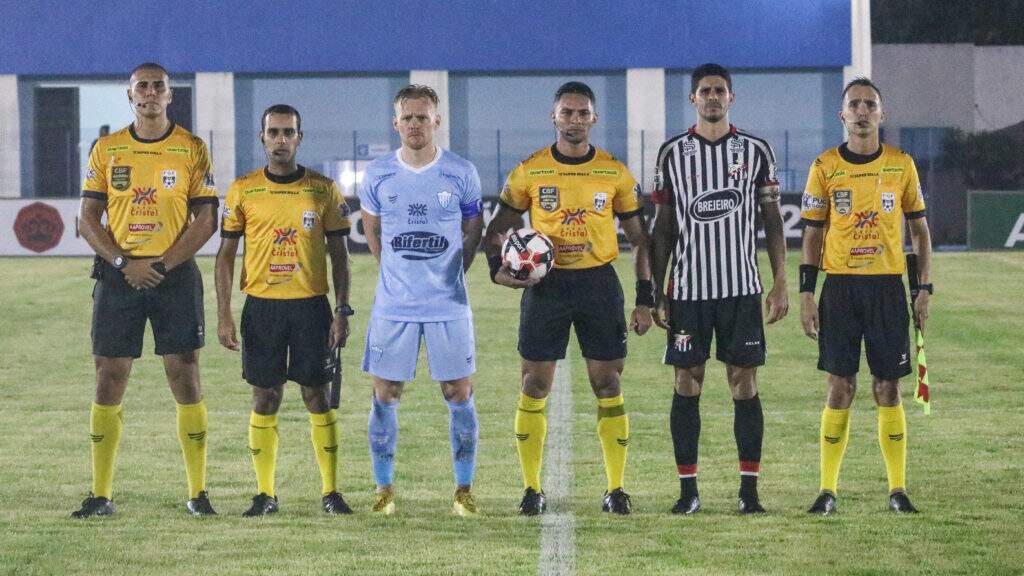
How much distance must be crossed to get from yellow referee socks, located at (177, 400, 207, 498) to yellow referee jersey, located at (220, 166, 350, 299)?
636mm

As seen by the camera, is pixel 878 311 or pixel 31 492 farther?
pixel 31 492

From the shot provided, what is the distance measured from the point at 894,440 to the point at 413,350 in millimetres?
2142

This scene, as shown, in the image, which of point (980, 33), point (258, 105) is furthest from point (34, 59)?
point (980, 33)

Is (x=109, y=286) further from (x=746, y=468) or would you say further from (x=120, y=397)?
(x=746, y=468)

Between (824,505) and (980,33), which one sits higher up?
(980,33)

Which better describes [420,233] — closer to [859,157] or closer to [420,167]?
[420,167]

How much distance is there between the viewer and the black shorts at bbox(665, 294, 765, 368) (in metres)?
6.88

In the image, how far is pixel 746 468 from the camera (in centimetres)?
698

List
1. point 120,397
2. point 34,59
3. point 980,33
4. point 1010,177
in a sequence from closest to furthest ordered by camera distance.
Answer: point 120,397
point 34,59
point 1010,177
point 980,33

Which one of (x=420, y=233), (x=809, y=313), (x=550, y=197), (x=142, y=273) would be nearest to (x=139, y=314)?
(x=142, y=273)

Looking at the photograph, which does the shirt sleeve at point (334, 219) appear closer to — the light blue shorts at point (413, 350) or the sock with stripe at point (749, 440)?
the light blue shorts at point (413, 350)

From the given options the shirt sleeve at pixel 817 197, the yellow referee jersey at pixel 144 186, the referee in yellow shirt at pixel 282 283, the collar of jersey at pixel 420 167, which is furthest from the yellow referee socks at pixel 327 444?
the shirt sleeve at pixel 817 197

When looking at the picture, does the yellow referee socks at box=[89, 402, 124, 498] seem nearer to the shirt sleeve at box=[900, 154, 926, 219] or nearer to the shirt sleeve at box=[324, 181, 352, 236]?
the shirt sleeve at box=[324, 181, 352, 236]

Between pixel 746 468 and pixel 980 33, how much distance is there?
138 feet
